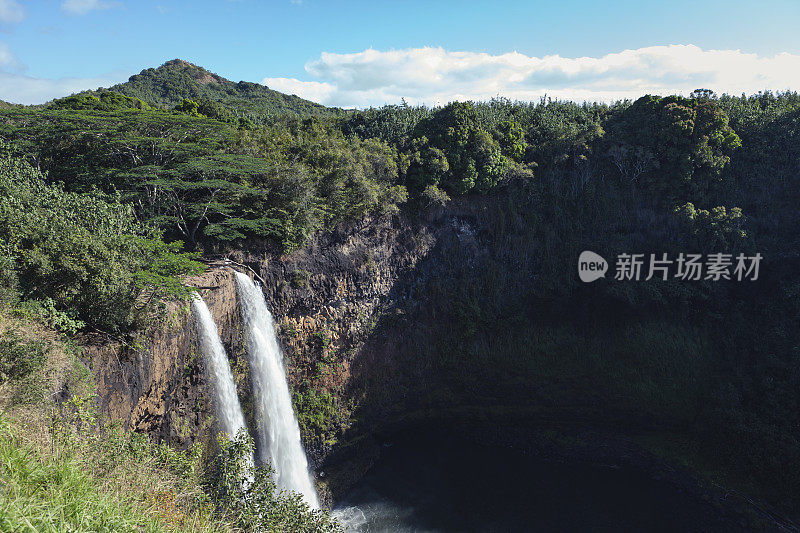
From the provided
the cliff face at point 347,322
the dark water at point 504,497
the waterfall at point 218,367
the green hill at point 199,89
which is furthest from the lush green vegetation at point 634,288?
the green hill at point 199,89

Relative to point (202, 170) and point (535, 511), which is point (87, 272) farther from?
point (535, 511)

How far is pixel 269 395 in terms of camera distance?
47.8 ft

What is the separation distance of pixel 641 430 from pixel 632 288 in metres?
6.82

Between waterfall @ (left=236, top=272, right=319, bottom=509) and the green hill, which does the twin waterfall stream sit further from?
the green hill

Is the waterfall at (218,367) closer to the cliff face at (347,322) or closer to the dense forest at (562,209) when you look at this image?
the cliff face at (347,322)

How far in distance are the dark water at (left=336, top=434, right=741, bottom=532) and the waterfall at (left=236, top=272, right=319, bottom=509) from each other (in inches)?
143

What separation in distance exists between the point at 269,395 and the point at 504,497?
35.6ft

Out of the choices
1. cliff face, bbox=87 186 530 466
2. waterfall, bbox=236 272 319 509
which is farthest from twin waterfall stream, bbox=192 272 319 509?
cliff face, bbox=87 186 530 466

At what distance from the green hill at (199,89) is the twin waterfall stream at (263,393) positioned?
91.7ft

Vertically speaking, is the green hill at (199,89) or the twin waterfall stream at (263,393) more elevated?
the green hill at (199,89)

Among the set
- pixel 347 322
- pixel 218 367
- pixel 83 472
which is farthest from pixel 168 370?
pixel 347 322

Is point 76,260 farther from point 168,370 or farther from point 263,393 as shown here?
point 263,393

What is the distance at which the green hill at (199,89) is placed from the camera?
3991cm

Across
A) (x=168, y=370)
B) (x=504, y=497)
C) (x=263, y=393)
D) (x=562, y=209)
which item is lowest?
(x=504, y=497)
